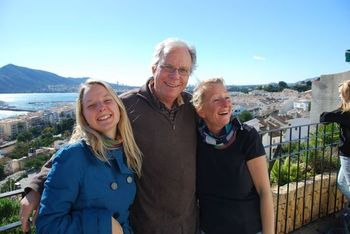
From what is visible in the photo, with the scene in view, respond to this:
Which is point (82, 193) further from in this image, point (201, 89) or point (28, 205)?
point (201, 89)

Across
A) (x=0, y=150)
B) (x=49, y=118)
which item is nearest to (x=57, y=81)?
(x=49, y=118)

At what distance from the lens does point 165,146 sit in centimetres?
182

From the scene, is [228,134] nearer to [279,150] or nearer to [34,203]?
[34,203]

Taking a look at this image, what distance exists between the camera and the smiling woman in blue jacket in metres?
1.28

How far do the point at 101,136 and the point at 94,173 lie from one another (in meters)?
0.19

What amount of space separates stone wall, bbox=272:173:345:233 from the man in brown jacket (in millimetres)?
1894

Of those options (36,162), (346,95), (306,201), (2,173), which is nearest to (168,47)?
(346,95)

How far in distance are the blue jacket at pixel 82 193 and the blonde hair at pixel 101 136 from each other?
1.6 inches

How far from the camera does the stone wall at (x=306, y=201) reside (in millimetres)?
3487

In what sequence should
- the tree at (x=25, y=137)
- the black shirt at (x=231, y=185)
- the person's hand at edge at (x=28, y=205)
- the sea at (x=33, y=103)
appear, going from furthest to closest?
the sea at (x=33, y=103) → the tree at (x=25, y=137) → the black shirt at (x=231, y=185) → the person's hand at edge at (x=28, y=205)

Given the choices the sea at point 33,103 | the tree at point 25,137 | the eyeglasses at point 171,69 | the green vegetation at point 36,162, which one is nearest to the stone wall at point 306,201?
the eyeglasses at point 171,69

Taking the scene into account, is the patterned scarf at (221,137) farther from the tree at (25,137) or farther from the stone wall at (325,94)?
the tree at (25,137)

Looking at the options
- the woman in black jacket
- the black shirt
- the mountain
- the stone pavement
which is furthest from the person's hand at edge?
the mountain

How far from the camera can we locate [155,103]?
1865 millimetres
